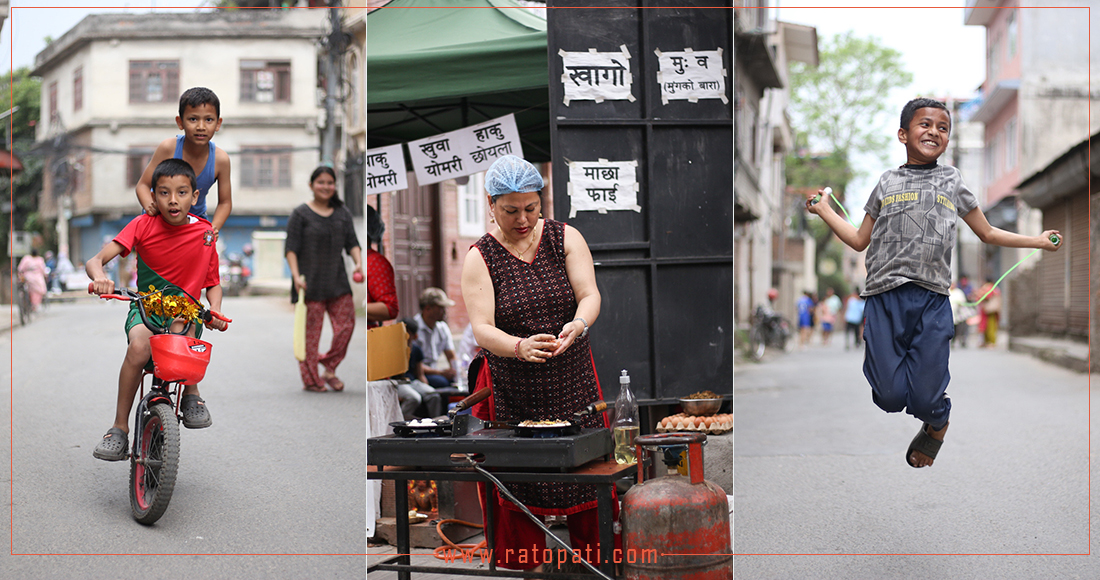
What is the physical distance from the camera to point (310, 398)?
151 inches

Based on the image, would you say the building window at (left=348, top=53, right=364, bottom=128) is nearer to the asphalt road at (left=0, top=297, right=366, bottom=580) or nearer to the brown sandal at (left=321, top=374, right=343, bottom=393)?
the asphalt road at (left=0, top=297, right=366, bottom=580)

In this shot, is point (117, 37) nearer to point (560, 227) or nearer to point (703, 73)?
point (560, 227)

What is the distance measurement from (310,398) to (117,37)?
66.3 inches

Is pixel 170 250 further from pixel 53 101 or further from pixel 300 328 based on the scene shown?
pixel 53 101

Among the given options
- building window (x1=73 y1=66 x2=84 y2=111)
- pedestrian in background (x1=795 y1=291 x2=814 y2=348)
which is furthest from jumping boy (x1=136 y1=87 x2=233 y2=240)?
pedestrian in background (x1=795 y1=291 x2=814 y2=348)

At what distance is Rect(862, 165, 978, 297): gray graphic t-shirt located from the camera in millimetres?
3324

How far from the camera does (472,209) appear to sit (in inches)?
285

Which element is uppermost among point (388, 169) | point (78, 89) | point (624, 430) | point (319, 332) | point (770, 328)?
point (78, 89)

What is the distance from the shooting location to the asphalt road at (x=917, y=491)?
3969 millimetres

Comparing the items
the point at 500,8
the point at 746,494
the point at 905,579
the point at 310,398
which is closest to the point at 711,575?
the point at 905,579

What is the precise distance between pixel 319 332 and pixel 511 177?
120 cm

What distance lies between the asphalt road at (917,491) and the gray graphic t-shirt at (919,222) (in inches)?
49.7

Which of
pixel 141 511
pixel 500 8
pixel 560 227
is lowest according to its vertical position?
pixel 141 511

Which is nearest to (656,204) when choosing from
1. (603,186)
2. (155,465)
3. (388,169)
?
(603,186)
